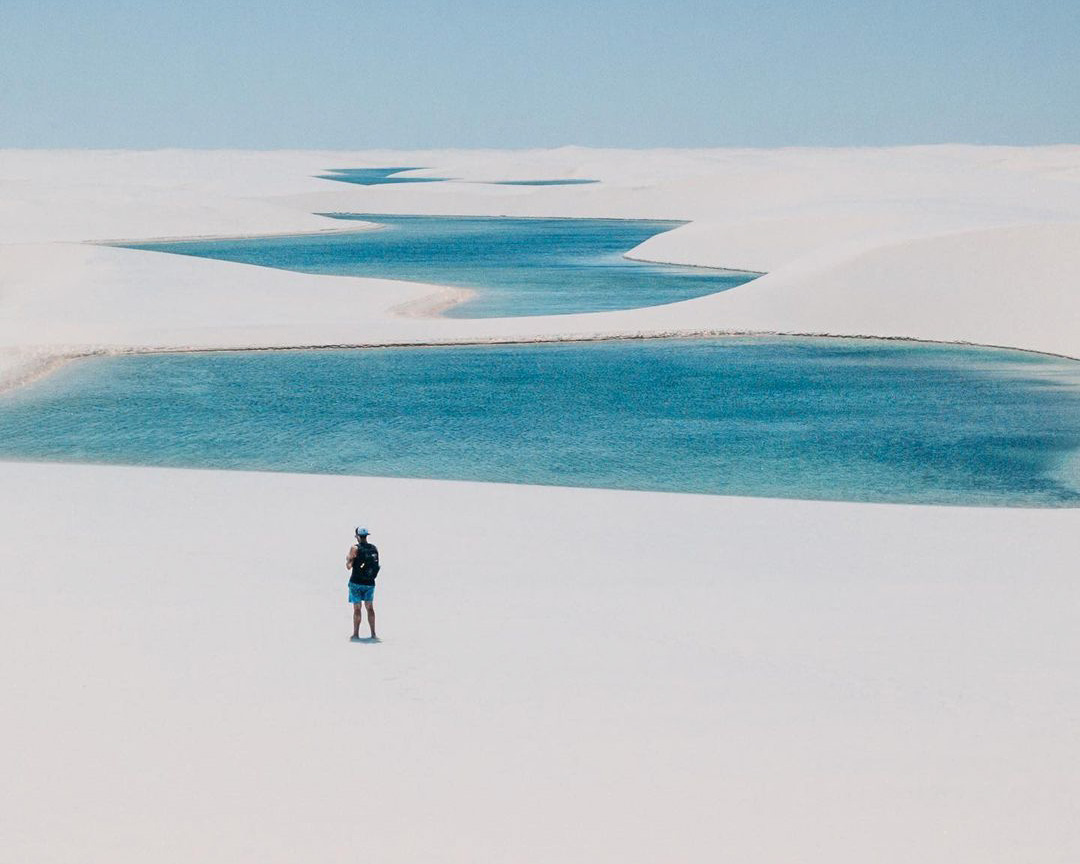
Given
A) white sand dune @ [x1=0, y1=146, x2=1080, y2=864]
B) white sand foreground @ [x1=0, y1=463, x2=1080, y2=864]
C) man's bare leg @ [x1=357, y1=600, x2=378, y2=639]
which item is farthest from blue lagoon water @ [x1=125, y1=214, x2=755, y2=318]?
man's bare leg @ [x1=357, y1=600, x2=378, y2=639]

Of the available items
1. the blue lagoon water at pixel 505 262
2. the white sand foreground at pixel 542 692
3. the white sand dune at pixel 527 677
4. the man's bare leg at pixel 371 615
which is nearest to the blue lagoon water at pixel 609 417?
the white sand dune at pixel 527 677

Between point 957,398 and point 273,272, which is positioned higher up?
point 273,272

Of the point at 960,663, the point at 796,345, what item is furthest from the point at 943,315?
the point at 960,663

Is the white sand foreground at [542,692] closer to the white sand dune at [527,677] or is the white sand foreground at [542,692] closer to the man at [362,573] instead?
the white sand dune at [527,677]

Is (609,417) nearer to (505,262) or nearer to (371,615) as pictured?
(371,615)

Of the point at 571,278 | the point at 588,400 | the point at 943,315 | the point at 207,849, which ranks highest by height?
the point at 571,278

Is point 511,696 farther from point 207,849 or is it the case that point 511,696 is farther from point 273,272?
point 273,272

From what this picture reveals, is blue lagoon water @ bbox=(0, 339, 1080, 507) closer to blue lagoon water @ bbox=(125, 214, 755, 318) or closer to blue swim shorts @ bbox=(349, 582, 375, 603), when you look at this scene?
blue swim shorts @ bbox=(349, 582, 375, 603)
